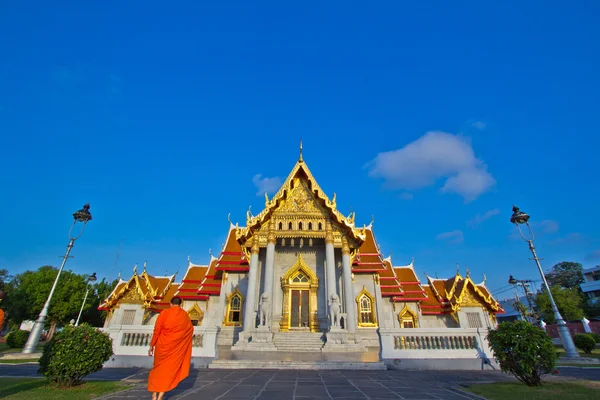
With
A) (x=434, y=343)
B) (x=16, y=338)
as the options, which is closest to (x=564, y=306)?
(x=434, y=343)

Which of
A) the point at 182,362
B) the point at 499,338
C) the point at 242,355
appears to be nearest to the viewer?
the point at 182,362

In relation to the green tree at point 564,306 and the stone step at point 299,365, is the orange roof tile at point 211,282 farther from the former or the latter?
the green tree at point 564,306

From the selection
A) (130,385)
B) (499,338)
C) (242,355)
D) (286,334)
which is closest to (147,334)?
(242,355)

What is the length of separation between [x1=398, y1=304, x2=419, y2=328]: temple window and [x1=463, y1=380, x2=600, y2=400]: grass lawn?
1279 centimetres

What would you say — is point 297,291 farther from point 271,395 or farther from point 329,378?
point 271,395

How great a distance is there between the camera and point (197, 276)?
72.3ft

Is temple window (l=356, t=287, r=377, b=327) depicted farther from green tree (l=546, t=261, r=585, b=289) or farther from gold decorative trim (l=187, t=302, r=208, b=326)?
green tree (l=546, t=261, r=585, b=289)

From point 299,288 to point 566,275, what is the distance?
65232 mm

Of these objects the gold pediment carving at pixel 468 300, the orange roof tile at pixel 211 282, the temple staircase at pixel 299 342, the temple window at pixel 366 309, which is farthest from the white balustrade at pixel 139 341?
the gold pediment carving at pixel 468 300

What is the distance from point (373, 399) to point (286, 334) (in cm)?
1031

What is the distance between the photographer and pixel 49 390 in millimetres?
5844

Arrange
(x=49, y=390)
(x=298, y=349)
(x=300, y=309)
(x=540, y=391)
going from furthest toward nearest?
(x=300, y=309) → (x=298, y=349) → (x=540, y=391) → (x=49, y=390)

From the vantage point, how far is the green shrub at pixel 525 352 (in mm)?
6605

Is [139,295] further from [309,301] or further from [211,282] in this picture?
[309,301]
